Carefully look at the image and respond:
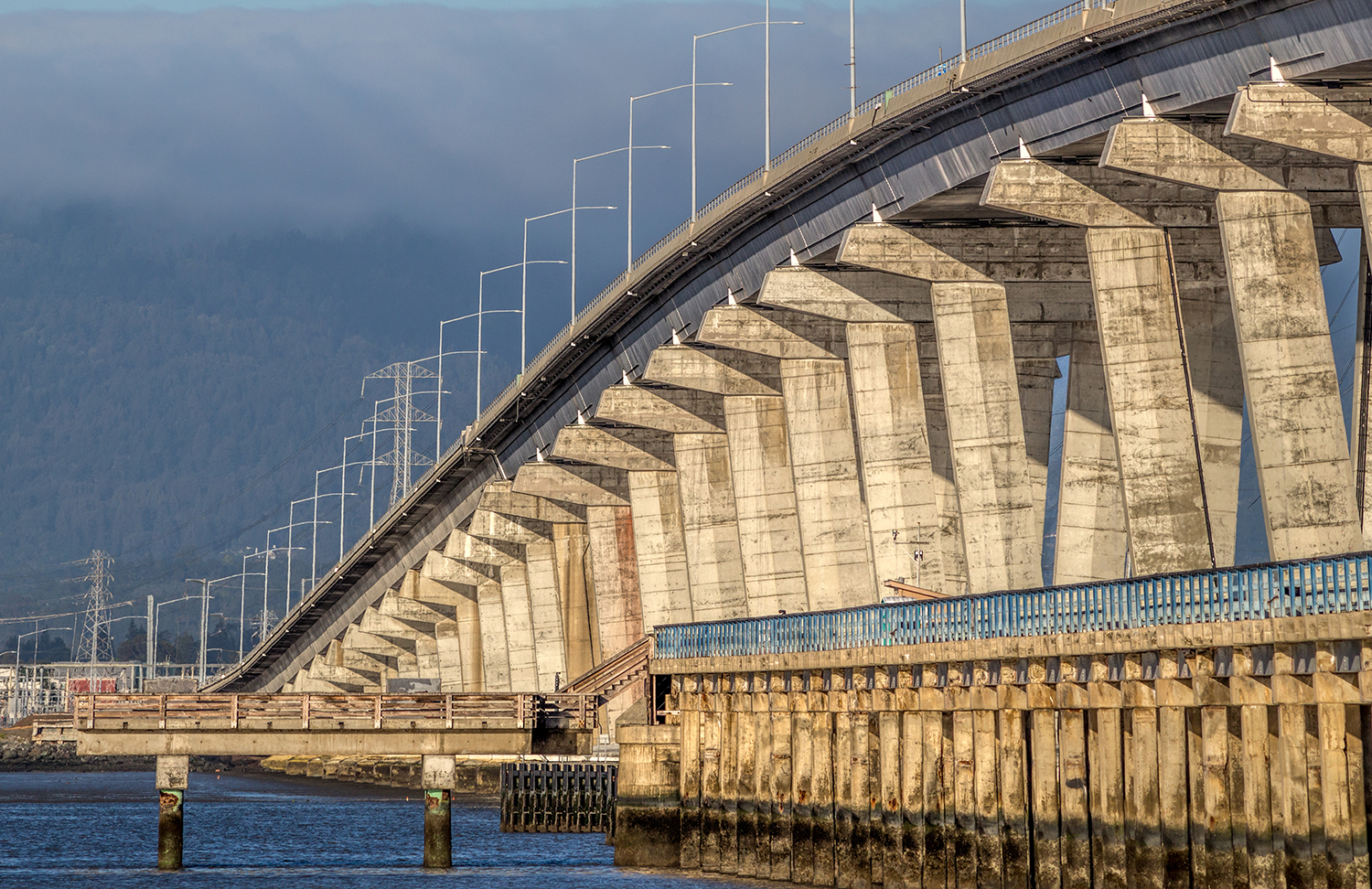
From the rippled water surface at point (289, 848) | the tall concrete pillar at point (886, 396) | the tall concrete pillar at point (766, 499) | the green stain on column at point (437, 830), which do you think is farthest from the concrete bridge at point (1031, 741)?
the tall concrete pillar at point (766, 499)

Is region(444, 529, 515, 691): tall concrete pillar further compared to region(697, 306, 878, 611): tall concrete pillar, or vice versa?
region(444, 529, 515, 691): tall concrete pillar

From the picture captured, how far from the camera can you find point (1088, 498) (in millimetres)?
57656

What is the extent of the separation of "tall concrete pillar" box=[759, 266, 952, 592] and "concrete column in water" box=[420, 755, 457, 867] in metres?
16.9

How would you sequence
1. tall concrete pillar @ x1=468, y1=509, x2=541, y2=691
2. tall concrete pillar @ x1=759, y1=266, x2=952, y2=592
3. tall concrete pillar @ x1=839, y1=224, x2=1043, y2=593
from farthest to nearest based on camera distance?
tall concrete pillar @ x1=468, y1=509, x2=541, y2=691
tall concrete pillar @ x1=759, y1=266, x2=952, y2=592
tall concrete pillar @ x1=839, y1=224, x2=1043, y2=593

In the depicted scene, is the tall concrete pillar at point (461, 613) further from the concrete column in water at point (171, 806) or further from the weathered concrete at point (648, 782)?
the weathered concrete at point (648, 782)

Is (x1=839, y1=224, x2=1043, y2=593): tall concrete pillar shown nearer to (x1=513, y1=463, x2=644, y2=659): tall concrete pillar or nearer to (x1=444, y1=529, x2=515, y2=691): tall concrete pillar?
(x1=513, y1=463, x2=644, y2=659): tall concrete pillar

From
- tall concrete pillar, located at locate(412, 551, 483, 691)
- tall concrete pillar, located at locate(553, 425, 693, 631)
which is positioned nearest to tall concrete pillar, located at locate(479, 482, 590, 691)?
tall concrete pillar, located at locate(412, 551, 483, 691)

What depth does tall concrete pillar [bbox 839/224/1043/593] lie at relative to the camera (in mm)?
56031

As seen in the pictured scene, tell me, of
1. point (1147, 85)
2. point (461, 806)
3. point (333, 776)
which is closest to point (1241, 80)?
point (1147, 85)

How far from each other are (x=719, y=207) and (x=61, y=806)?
53235 mm

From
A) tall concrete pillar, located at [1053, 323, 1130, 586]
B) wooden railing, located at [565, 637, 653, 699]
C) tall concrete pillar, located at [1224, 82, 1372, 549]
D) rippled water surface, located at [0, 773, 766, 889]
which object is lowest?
rippled water surface, located at [0, 773, 766, 889]

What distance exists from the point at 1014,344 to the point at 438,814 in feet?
78.1

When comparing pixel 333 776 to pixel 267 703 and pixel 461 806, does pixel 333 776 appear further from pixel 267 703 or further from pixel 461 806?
pixel 267 703

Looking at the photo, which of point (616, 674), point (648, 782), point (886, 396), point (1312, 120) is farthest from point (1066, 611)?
point (616, 674)
